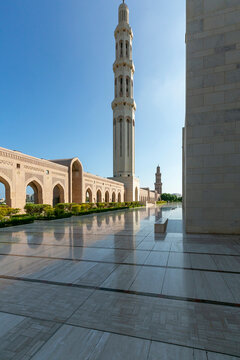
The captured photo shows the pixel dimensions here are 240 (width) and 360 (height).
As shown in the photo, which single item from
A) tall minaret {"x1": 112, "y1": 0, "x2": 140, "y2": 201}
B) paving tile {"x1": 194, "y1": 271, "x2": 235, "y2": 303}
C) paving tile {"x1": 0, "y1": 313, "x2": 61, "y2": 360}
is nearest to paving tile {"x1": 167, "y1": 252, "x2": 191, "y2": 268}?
paving tile {"x1": 194, "y1": 271, "x2": 235, "y2": 303}

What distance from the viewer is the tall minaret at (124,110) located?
147ft

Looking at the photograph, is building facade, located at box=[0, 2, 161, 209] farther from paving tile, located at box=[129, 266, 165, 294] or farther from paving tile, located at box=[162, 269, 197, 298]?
paving tile, located at box=[162, 269, 197, 298]

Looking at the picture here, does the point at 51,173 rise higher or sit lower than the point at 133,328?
higher

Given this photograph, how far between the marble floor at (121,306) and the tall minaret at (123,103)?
41013 millimetres

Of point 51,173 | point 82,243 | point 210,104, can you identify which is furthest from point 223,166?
point 51,173

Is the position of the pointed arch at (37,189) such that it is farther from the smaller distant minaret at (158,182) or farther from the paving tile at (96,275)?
the smaller distant minaret at (158,182)

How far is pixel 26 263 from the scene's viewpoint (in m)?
4.59

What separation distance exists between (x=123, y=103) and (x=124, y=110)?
1.56 m

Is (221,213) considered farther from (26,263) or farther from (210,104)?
(26,263)

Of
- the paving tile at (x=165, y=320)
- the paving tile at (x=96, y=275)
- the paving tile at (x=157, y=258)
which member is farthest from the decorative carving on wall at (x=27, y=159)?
the paving tile at (x=165, y=320)

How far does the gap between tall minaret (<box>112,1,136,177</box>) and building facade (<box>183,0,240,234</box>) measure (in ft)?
122

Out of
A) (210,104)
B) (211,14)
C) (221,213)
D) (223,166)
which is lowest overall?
(221,213)

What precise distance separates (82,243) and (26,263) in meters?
2.18

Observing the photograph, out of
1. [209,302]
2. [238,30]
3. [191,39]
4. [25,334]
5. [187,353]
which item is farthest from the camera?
[191,39]
